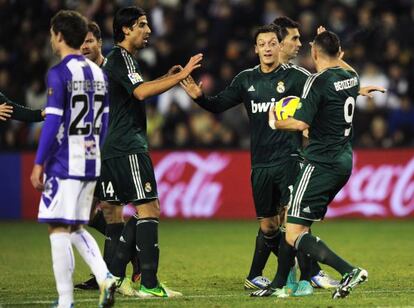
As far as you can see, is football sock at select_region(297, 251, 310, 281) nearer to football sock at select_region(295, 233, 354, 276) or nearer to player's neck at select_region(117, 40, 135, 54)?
football sock at select_region(295, 233, 354, 276)

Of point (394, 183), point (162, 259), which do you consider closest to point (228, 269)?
point (162, 259)

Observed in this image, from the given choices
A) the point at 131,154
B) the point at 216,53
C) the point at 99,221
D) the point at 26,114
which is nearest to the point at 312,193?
the point at 131,154

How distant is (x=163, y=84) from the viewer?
8469 millimetres

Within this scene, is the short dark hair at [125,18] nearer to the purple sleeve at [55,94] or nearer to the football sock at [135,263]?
the purple sleeve at [55,94]

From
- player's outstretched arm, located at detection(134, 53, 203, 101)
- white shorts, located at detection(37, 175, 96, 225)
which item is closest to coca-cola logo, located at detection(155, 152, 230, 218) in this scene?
player's outstretched arm, located at detection(134, 53, 203, 101)

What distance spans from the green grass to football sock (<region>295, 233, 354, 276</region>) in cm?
31

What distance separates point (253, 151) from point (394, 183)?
27.1 ft

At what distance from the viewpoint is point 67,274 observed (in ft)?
23.9

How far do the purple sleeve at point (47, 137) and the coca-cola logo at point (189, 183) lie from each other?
9990 mm

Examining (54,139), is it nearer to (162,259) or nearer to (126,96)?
(126,96)

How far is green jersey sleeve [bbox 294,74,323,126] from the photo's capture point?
324 inches

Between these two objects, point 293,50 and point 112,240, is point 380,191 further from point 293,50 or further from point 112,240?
point 112,240

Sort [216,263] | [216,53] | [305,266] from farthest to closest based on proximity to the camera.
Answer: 1. [216,53]
2. [216,263]
3. [305,266]

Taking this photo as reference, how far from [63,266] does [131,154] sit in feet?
6.04
